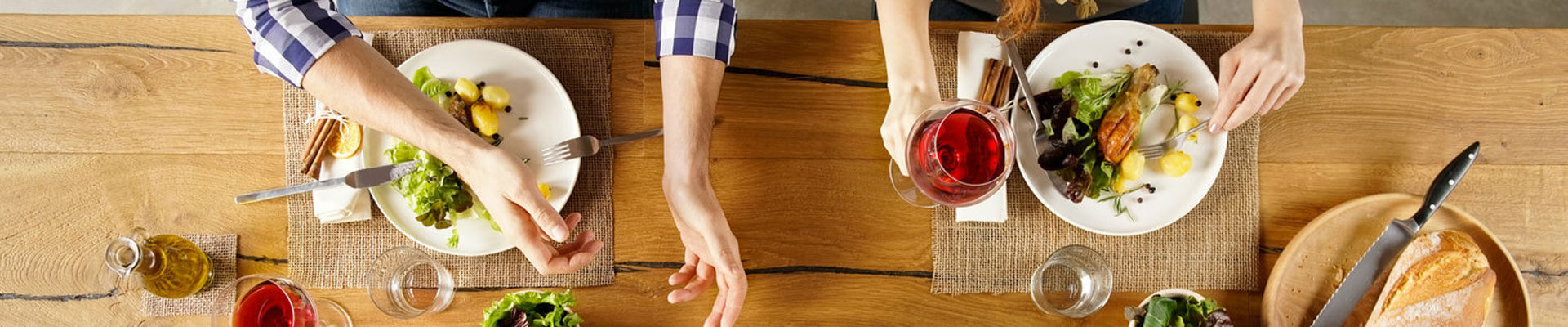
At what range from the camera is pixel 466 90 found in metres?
1.19

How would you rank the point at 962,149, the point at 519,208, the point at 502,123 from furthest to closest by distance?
the point at 502,123
the point at 519,208
the point at 962,149

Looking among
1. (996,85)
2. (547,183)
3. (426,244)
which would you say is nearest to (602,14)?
(547,183)

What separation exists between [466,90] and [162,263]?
532 mm

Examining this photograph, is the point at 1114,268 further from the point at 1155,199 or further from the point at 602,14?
the point at 602,14

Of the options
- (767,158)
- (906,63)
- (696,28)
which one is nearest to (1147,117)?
(906,63)

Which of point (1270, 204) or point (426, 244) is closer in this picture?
point (426, 244)

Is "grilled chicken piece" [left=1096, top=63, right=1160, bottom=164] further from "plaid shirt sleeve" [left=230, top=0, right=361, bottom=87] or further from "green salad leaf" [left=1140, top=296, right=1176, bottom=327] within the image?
"plaid shirt sleeve" [left=230, top=0, right=361, bottom=87]

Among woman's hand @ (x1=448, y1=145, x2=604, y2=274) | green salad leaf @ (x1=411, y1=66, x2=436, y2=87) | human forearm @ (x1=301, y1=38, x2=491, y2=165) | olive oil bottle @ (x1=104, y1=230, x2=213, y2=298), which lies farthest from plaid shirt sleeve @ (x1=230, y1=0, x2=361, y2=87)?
olive oil bottle @ (x1=104, y1=230, x2=213, y2=298)

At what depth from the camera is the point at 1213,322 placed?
1.19 meters

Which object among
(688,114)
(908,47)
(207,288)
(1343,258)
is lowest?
(207,288)

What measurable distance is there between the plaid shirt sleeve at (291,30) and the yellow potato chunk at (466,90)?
167 millimetres

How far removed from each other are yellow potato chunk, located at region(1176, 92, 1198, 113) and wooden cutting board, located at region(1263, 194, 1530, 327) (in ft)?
0.93

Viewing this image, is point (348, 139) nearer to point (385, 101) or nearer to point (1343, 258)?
point (385, 101)

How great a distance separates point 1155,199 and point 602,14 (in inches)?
42.6
